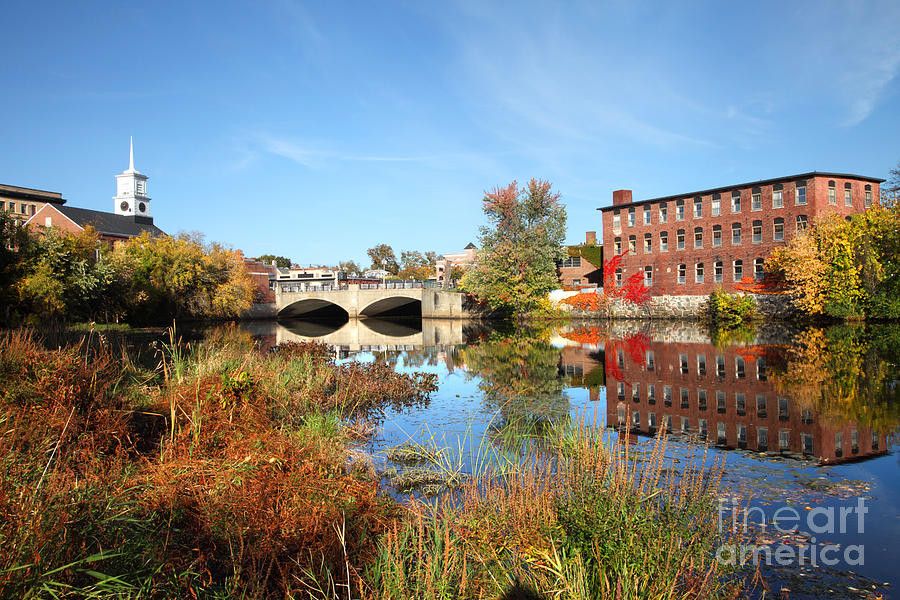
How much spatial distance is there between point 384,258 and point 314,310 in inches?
1810

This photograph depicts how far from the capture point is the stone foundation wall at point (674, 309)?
133 feet

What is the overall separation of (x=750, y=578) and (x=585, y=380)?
38.7 ft

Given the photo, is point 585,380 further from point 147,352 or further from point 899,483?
point 147,352

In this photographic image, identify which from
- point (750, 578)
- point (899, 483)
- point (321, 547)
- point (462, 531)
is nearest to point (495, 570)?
point (462, 531)

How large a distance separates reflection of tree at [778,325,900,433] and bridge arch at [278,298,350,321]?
48.6 m

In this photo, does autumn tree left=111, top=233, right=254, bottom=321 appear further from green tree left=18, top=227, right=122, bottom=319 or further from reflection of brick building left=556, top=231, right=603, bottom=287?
reflection of brick building left=556, top=231, right=603, bottom=287

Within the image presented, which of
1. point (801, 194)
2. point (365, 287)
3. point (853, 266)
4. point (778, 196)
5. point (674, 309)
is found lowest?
point (674, 309)

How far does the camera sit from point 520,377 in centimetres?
1736

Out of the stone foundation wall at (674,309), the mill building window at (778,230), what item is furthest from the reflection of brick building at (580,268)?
the mill building window at (778,230)

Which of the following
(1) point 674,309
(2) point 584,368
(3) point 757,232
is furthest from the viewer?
(1) point 674,309

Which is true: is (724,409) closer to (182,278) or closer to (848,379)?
(848,379)

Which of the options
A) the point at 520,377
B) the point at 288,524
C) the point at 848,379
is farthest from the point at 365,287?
the point at 288,524

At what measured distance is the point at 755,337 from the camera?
29.4 m

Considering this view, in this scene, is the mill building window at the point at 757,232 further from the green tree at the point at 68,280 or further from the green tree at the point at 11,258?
the green tree at the point at 11,258
